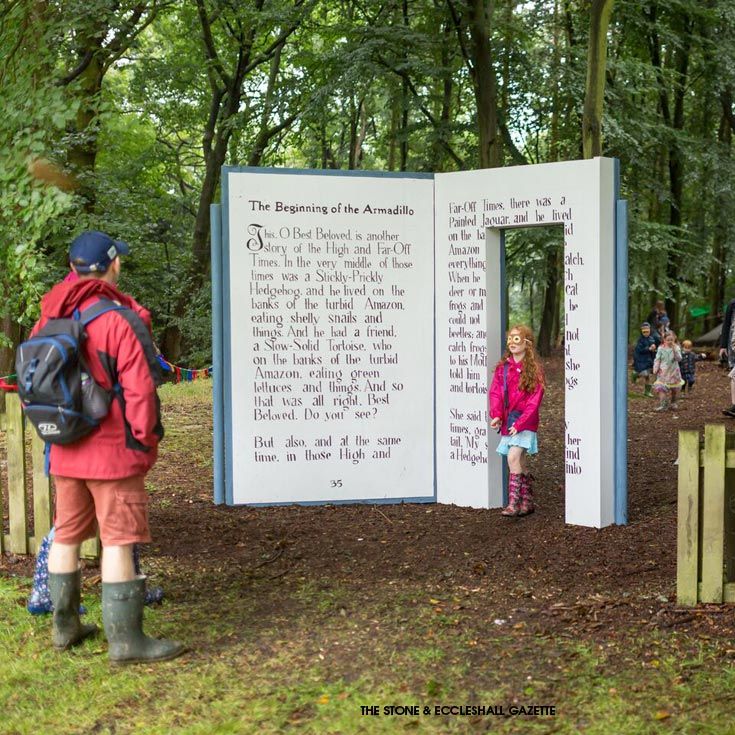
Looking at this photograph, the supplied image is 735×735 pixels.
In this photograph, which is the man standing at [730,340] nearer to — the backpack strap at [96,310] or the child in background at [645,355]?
the child in background at [645,355]

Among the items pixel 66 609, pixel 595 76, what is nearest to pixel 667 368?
pixel 595 76

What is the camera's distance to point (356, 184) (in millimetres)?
8148

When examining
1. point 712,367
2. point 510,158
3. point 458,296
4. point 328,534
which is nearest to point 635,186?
point 510,158

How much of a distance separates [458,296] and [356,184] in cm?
123

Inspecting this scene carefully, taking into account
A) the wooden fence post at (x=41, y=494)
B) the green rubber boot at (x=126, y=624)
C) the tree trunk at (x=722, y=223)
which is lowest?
the green rubber boot at (x=126, y=624)

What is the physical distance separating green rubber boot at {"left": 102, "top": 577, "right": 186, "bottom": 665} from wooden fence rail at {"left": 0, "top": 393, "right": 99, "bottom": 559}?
1752 millimetres

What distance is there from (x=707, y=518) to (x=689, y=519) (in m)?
0.09

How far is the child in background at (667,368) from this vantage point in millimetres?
14102

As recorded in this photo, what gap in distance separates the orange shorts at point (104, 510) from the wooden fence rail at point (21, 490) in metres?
1.52

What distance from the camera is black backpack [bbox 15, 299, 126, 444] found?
4.26m

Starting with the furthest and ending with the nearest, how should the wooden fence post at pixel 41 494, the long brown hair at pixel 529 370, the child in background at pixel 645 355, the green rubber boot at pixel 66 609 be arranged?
the child in background at pixel 645 355
the long brown hair at pixel 529 370
the wooden fence post at pixel 41 494
the green rubber boot at pixel 66 609

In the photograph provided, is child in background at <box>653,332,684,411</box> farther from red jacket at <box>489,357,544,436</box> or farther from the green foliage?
red jacket at <box>489,357,544,436</box>

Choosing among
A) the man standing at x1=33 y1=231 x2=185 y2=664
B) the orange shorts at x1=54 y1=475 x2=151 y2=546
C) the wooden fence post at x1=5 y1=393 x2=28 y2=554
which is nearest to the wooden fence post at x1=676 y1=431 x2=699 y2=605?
the man standing at x1=33 y1=231 x2=185 y2=664

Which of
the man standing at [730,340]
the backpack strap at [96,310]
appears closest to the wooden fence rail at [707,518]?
the backpack strap at [96,310]
